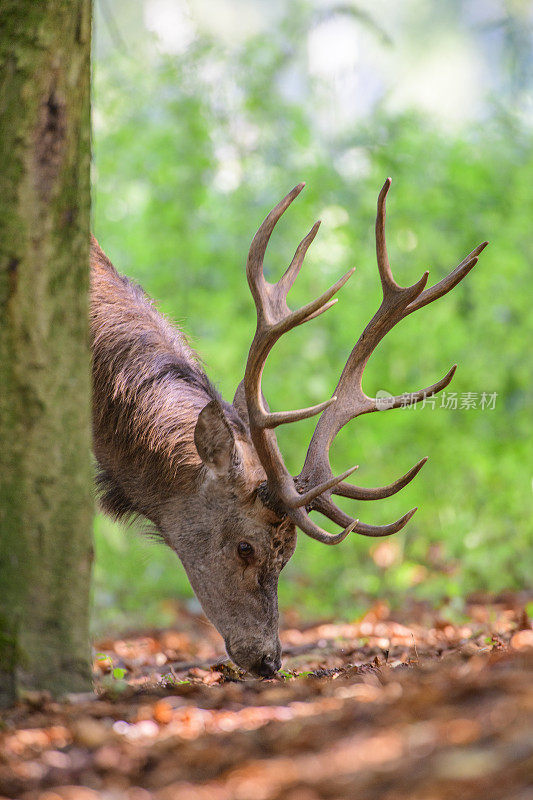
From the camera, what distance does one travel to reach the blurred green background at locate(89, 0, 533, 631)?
9.06 meters

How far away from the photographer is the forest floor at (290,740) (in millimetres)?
1749

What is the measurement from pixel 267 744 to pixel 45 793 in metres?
0.53

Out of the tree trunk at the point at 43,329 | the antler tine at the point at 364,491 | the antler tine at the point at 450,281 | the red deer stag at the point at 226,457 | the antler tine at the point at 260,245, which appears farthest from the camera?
the antler tine at the point at 364,491

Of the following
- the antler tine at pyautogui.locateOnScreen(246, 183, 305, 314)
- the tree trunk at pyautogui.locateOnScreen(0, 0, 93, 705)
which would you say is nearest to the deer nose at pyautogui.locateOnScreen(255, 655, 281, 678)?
the tree trunk at pyautogui.locateOnScreen(0, 0, 93, 705)

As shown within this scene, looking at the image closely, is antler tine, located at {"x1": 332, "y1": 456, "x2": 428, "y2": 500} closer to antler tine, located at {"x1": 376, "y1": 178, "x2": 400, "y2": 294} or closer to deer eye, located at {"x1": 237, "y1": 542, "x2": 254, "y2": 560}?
deer eye, located at {"x1": 237, "y1": 542, "x2": 254, "y2": 560}

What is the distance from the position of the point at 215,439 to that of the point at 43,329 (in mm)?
1668

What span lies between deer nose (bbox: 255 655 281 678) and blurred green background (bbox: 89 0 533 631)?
179 inches

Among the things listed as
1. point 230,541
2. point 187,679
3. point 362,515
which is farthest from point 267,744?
point 362,515

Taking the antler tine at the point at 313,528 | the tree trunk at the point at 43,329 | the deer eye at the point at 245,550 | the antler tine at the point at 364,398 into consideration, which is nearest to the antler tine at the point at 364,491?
the antler tine at the point at 364,398

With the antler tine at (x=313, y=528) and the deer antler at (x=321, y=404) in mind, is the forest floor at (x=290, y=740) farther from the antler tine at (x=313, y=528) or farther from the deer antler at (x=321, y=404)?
the deer antler at (x=321, y=404)

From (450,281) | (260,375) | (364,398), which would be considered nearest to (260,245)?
(260,375)

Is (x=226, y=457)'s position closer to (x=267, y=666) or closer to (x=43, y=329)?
(x=267, y=666)

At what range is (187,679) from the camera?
13.7 ft

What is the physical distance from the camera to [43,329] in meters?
3.02
